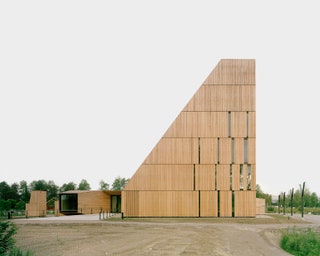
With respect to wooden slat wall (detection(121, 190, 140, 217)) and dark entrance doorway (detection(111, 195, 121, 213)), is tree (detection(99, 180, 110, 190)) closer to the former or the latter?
dark entrance doorway (detection(111, 195, 121, 213))

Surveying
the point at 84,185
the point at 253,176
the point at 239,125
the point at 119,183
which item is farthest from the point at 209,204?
the point at 84,185

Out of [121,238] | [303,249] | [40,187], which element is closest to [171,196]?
[121,238]

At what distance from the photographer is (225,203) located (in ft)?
111

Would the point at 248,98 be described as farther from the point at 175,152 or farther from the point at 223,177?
the point at 175,152

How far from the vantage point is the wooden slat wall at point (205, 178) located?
33844 mm

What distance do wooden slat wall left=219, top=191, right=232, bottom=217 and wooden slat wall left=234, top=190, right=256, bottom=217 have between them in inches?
18.4

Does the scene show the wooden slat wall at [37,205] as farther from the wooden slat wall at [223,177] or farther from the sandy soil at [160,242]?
the sandy soil at [160,242]

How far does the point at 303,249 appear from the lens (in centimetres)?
1670

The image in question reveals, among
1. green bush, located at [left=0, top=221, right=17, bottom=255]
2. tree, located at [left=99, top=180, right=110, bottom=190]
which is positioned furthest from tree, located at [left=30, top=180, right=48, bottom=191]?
green bush, located at [left=0, top=221, right=17, bottom=255]

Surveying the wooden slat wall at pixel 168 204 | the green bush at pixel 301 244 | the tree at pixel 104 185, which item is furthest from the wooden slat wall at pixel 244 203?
the tree at pixel 104 185

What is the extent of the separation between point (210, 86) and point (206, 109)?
1.85 metres

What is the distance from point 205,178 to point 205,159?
4.85 feet

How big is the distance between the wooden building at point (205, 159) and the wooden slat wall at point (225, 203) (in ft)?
0.25

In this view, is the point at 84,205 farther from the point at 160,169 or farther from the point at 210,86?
the point at 210,86
